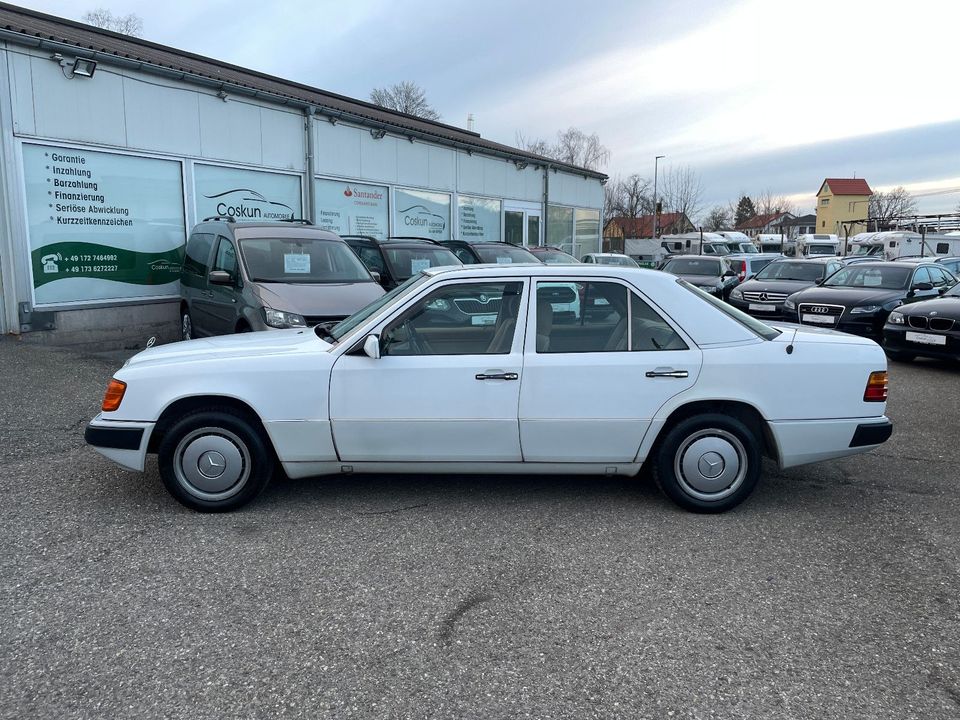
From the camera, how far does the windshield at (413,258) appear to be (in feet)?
37.1

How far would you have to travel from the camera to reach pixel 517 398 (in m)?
4.39

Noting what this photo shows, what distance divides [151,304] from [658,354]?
937cm

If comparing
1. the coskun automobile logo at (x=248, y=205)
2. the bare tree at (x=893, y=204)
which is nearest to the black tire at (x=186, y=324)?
the coskun automobile logo at (x=248, y=205)

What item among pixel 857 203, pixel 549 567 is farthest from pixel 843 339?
pixel 857 203

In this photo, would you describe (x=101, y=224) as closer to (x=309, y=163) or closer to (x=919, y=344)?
(x=309, y=163)

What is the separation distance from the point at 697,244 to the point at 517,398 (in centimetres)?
3725

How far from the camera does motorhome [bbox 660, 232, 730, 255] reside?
38.4m

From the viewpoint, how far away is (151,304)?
11477 millimetres

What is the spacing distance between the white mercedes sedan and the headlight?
2.88 meters

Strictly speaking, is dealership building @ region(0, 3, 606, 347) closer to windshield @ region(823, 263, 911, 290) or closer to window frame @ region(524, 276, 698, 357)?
window frame @ region(524, 276, 698, 357)

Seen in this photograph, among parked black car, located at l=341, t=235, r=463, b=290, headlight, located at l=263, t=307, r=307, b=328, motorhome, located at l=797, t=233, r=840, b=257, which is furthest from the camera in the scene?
motorhome, located at l=797, t=233, r=840, b=257

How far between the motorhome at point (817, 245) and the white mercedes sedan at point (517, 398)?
46.3m

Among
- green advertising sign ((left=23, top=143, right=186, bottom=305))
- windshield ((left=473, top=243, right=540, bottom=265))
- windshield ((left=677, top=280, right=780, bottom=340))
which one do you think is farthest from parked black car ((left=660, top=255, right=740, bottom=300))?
windshield ((left=677, top=280, right=780, bottom=340))

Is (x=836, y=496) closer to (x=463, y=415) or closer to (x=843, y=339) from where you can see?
(x=843, y=339)
